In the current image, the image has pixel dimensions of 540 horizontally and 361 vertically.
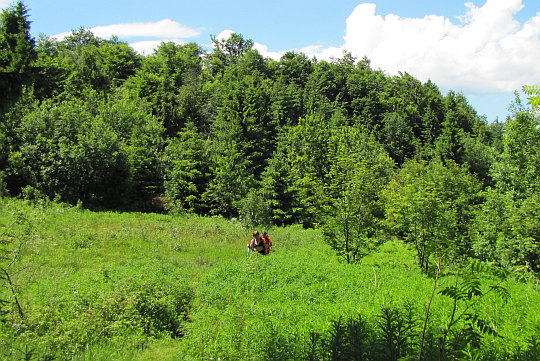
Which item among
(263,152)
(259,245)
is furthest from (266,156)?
(259,245)

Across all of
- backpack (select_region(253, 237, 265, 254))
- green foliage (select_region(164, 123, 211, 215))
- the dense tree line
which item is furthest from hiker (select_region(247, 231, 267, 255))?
green foliage (select_region(164, 123, 211, 215))

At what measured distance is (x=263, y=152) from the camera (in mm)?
43031

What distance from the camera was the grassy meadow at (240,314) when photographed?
5285 millimetres

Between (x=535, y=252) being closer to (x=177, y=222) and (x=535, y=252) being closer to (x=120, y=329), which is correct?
(x=120, y=329)

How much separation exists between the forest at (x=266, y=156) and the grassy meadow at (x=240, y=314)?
0.79m

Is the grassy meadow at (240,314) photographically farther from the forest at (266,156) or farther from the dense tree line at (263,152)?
the dense tree line at (263,152)

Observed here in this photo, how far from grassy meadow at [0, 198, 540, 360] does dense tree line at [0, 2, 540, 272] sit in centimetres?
345

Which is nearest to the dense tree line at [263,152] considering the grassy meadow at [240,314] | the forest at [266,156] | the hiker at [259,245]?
the forest at [266,156]

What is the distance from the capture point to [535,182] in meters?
20.1

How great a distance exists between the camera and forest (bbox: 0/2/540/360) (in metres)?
13.4

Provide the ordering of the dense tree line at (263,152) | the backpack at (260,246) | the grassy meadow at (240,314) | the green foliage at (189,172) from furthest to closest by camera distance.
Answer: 1. the green foliage at (189,172)
2. the backpack at (260,246)
3. the dense tree line at (263,152)
4. the grassy meadow at (240,314)

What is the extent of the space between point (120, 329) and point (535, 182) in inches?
918

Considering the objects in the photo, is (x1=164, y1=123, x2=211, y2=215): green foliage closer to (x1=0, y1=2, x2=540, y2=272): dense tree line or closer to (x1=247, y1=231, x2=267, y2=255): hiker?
(x1=0, y1=2, x2=540, y2=272): dense tree line

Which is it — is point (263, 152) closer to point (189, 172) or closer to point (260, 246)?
point (189, 172)
